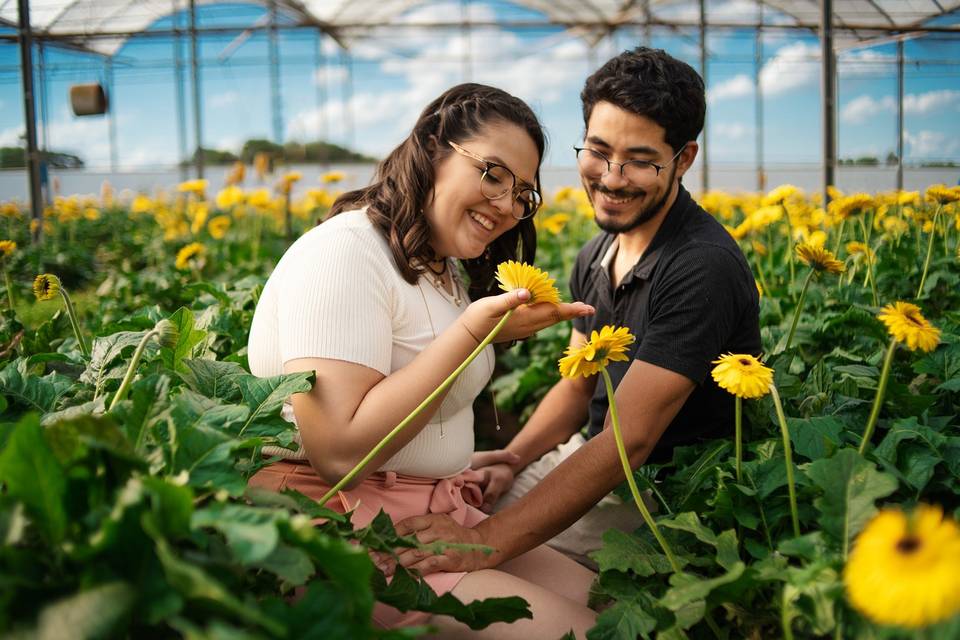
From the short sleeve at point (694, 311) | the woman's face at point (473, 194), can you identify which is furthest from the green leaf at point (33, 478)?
the short sleeve at point (694, 311)

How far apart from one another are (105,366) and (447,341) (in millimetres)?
630

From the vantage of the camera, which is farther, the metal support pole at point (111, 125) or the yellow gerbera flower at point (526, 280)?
the metal support pole at point (111, 125)

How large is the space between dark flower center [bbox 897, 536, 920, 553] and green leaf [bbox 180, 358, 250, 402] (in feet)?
3.18

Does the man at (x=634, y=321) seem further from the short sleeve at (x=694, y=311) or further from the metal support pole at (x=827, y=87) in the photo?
the metal support pole at (x=827, y=87)

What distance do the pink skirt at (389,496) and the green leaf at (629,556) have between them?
0.98 feet

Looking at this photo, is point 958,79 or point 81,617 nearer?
point 81,617

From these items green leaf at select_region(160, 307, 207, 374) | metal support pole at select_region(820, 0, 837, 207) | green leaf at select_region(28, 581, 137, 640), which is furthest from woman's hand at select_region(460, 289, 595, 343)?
metal support pole at select_region(820, 0, 837, 207)

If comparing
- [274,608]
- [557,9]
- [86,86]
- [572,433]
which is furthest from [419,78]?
[274,608]

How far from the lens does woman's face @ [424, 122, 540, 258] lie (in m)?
1.67

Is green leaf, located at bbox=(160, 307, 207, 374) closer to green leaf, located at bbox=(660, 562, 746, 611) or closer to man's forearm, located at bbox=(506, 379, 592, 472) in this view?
green leaf, located at bbox=(660, 562, 746, 611)

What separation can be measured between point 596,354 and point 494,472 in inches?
37.4

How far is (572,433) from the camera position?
2297mm

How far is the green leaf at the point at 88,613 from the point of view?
26.2 inches

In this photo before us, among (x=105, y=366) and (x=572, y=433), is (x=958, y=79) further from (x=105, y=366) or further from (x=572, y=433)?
(x=105, y=366)
